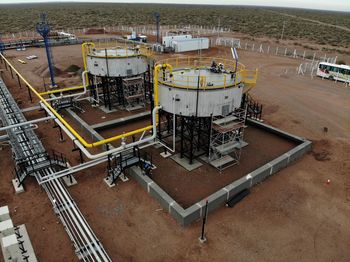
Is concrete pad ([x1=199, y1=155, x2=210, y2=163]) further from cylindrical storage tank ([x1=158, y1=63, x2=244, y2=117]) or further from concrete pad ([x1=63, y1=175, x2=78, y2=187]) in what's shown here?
concrete pad ([x1=63, y1=175, x2=78, y2=187])

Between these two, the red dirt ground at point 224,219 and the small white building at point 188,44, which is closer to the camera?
the red dirt ground at point 224,219

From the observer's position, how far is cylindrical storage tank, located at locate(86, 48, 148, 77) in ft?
79.3

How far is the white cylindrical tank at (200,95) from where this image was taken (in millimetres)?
15797

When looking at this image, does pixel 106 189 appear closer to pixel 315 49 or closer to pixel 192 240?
pixel 192 240

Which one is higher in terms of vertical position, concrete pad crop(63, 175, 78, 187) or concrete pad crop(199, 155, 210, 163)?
concrete pad crop(199, 155, 210, 163)

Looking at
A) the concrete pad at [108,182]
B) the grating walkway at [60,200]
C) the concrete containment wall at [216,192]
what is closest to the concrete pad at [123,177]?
the concrete containment wall at [216,192]

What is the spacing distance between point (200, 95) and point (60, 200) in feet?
30.6

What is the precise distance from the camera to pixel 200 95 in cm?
1576

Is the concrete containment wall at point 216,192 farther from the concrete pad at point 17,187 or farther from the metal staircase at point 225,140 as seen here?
the concrete pad at point 17,187

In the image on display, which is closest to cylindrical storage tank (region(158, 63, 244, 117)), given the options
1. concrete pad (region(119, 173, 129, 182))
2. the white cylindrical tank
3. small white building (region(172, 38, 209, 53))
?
the white cylindrical tank

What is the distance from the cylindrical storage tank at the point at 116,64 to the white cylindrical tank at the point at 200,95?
861 centimetres

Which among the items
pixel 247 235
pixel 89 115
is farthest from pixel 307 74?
pixel 247 235

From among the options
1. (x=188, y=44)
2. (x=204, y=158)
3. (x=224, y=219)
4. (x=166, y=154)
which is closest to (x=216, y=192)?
(x=224, y=219)

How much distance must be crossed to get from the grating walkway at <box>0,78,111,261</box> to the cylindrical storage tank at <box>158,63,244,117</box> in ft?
25.2
